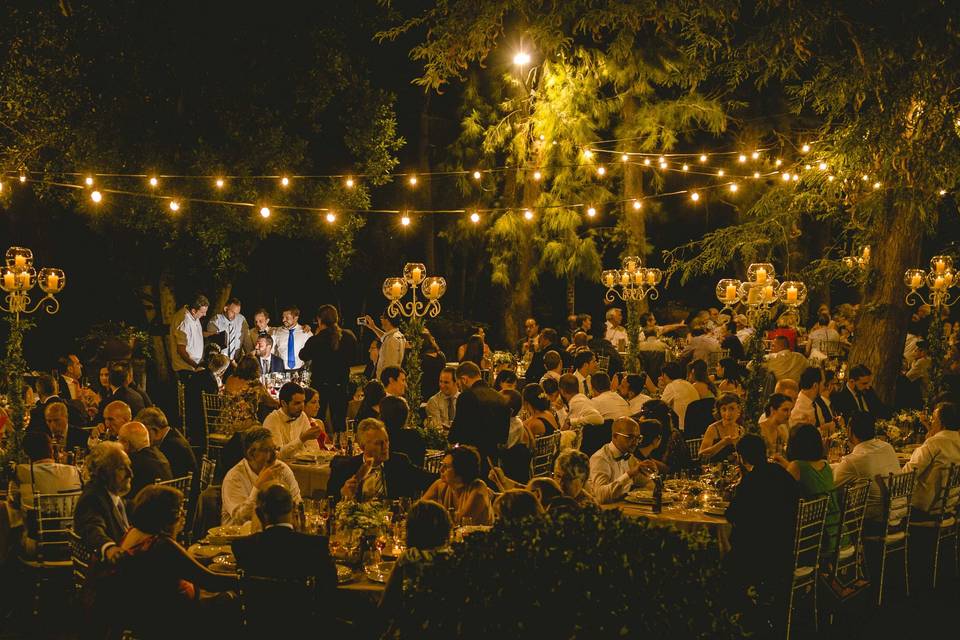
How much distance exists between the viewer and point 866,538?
700 centimetres

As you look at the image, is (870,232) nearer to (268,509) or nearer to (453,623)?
(268,509)

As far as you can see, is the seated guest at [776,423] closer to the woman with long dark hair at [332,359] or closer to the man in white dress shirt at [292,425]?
the man in white dress shirt at [292,425]

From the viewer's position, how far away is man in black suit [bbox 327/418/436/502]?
6.59 meters

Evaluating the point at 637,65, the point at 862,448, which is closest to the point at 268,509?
the point at 862,448

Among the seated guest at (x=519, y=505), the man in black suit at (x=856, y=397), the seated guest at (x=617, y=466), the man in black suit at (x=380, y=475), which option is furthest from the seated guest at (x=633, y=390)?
the seated guest at (x=519, y=505)

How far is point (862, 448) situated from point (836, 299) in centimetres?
2044

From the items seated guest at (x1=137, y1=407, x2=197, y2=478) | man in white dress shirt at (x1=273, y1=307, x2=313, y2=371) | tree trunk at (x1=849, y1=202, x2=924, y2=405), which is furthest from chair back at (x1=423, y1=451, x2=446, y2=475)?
man in white dress shirt at (x1=273, y1=307, x2=313, y2=371)

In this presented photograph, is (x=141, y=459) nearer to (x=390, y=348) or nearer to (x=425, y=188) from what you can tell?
(x=390, y=348)

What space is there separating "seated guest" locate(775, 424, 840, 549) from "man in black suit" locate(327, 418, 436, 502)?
91.6 inches

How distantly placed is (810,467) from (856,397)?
3848 mm

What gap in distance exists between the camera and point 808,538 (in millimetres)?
5996

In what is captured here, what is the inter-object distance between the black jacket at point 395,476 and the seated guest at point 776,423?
3.12m

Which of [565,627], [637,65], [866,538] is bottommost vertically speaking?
[866,538]

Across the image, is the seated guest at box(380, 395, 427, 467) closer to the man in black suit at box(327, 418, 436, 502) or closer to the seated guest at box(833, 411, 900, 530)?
the man in black suit at box(327, 418, 436, 502)
